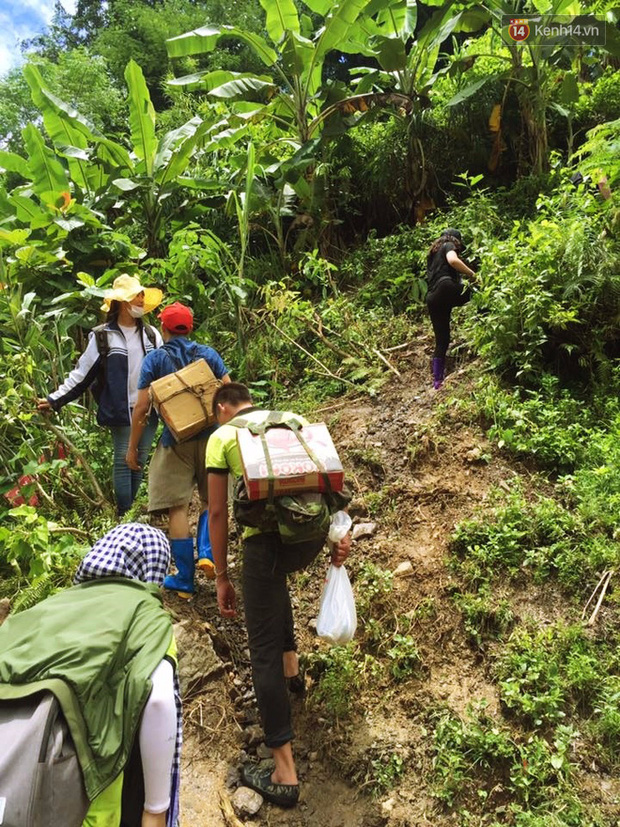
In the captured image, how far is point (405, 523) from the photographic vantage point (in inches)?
143

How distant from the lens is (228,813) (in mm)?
2357

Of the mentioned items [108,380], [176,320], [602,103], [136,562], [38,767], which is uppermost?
[602,103]

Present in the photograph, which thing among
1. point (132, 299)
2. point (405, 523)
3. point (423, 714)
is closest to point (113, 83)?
point (132, 299)

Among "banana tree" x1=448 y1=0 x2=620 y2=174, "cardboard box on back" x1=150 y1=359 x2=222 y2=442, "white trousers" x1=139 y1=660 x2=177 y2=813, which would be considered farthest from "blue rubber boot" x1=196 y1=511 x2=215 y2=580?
"banana tree" x1=448 y1=0 x2=620 y2=174

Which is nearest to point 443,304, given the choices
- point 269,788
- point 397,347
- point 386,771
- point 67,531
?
point 397,347

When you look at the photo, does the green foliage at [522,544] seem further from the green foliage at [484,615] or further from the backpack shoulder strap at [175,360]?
the backpack shoulder strap at [175,360]

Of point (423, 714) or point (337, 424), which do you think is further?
point (337, 424)

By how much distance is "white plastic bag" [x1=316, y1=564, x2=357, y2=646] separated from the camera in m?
2.44

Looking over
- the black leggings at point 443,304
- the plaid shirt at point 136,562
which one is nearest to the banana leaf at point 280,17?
the black leggings at point 443,304

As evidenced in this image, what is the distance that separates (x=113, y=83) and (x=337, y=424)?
16.5 m

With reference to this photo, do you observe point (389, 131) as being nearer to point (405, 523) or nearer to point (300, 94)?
point (300, 94)

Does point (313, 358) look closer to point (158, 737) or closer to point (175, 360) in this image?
point (175, 360)

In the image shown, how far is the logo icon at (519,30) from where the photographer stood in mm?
6273

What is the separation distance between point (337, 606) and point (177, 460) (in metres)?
1.34
